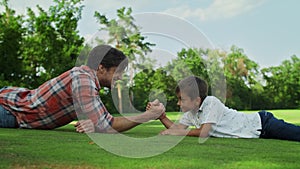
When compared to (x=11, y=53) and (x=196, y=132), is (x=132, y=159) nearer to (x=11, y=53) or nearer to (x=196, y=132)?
(x=196, y=132)

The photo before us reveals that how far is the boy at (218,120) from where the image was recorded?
416 centimetres

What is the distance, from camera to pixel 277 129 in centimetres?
432

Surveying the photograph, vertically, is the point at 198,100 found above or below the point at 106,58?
below

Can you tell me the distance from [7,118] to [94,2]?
90.9ft

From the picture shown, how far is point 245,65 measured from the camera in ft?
166

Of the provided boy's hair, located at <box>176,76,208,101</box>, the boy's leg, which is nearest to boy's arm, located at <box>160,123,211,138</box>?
boy's hair, located at <box>176,76,208,101</box>

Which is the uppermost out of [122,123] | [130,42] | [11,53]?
[11,53]

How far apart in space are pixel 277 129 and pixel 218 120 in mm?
636

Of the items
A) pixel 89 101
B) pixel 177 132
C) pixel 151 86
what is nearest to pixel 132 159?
pixel 89 101

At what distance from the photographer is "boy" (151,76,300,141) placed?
4156mm

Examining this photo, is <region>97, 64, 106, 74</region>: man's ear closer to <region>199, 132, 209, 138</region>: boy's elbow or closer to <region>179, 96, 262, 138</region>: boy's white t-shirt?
<region>179, 96, 262, 138</region>: boy's white t-shirt

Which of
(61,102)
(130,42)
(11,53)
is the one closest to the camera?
(61,102)

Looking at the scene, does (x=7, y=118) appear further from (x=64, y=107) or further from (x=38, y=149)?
(x=38, y=149)

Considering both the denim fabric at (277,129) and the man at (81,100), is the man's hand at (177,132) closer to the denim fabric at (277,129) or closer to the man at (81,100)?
the man at (81,100)
